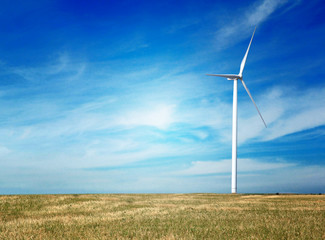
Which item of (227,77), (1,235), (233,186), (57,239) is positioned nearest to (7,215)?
(1,235)

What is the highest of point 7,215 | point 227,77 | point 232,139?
point 227,77

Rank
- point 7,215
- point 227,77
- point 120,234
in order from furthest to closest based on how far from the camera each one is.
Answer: point 227,77, point 7,215, point 120,234

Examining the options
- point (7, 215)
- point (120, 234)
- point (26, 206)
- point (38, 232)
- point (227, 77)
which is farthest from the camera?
point (227, 77)

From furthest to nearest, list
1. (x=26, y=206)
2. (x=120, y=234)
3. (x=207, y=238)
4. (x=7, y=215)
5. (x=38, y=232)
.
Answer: (x=26, y=206) → (x=7, y=215) → (x=38, y=232) → (x=120, y=234) → (x=207, y=238)

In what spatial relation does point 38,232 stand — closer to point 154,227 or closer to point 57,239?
point 57,239

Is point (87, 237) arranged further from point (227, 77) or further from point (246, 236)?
point (227, 77)

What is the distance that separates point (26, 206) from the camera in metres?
41.4

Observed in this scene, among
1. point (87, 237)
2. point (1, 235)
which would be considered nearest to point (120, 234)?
point (87, 237)

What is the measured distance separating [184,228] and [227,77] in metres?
75.9

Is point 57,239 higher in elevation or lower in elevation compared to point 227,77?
lower

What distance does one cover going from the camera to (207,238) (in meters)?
17.4

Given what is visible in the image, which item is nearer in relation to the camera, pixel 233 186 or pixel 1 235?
pixel 1 235

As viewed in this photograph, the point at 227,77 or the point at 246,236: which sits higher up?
the point at 227,77

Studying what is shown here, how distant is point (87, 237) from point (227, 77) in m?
79.9
